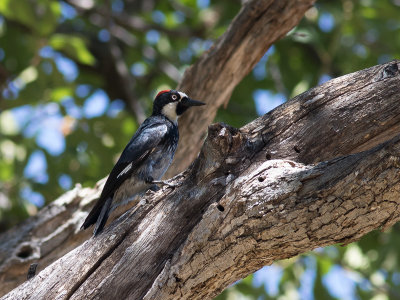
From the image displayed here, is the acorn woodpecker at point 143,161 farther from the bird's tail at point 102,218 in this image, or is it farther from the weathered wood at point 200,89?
the weathered wood at point 200,89

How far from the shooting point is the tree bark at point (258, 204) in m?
2.51

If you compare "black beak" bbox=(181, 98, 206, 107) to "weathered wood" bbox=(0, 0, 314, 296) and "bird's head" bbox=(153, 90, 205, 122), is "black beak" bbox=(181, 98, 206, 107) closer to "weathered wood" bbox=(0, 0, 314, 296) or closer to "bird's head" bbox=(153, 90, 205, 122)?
"bird's head" bbox=(153, 90, 205, 122)

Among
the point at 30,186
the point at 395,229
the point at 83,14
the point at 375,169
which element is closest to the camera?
the point at 375,169

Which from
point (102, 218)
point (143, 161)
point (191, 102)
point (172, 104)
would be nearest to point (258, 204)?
point (102, 218)

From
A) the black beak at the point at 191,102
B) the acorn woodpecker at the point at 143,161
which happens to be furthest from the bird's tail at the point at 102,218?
the black beak at the point at 191,102

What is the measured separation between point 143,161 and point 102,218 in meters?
0.65

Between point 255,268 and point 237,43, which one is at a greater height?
point 237,43

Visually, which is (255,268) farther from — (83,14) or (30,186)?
(83,14)

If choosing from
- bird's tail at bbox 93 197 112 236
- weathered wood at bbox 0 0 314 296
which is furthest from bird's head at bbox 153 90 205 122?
bird's tail at bbox 93 197 112 236

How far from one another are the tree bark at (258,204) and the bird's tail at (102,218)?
0.83 meters

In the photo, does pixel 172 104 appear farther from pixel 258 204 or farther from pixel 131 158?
pixel 258 204

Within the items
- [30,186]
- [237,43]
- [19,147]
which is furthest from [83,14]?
[237,43]

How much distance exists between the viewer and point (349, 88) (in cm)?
308

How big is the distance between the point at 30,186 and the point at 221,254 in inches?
147
